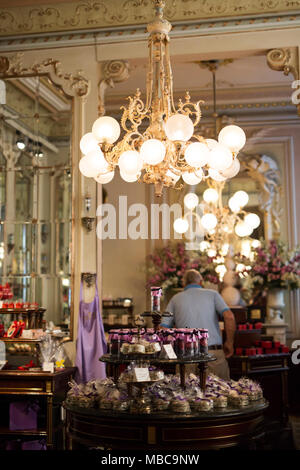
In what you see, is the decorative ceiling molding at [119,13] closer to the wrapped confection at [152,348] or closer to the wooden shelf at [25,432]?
the wrapped confection at [152,348]

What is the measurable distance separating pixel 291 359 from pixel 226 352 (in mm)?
2507

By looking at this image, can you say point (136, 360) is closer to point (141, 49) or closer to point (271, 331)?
point (141, 49)

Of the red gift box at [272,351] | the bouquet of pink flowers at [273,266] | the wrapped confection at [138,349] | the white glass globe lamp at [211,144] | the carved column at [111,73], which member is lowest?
the red gift box at [272,351]

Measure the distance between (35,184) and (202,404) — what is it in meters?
3.62

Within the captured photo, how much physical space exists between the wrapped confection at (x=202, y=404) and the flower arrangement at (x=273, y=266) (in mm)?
4239

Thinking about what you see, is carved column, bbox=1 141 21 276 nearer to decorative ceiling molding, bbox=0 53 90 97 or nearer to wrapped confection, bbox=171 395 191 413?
decorative ceiling molding, bbox=0 53 90 97

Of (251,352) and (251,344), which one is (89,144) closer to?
(251,352)

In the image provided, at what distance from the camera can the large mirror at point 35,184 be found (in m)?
6.61

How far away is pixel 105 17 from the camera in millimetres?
6535

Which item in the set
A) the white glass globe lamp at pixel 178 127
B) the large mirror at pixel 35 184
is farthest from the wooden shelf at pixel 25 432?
the white glass globe lamp at pixel 178 127

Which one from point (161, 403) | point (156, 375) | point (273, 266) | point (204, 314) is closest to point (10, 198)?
point (204, 314)

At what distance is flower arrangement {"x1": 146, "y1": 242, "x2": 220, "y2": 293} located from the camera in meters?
8.91

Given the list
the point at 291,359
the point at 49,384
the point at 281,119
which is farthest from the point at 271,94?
the point at 49,384

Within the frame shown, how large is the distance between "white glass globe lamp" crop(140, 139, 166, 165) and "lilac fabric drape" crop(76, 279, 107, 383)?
2472 millimetres
